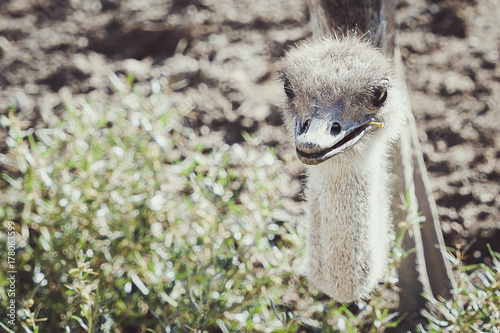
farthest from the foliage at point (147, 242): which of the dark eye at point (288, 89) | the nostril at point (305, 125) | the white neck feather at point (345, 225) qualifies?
the nostril at point (305, 125)

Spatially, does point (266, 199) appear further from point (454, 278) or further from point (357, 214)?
point (454, 278)

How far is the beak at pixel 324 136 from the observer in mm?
1489

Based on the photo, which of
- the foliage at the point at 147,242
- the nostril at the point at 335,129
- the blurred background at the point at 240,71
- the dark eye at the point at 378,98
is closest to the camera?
the nostril at the point at 335,129

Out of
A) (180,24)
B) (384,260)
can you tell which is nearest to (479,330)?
(384,260)

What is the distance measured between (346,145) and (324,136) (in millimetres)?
114

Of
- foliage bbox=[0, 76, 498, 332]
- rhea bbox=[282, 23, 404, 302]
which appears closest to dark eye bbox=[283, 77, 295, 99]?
rhea bbox=[282, 23, 404, 302]

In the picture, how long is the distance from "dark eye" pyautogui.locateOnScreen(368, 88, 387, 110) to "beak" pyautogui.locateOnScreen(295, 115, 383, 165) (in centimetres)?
5

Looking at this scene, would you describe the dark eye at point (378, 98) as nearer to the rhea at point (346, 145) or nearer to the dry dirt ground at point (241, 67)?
the rhea at point (346, 145)

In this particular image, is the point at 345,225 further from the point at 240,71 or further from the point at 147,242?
the point at 240,71

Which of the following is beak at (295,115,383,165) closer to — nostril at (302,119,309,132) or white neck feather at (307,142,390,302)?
nostril at (302,119,309,132)

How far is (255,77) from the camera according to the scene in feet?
11.3

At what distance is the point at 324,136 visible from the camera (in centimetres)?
154

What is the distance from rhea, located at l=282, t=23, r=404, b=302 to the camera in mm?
1640

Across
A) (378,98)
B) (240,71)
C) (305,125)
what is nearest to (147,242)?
(305,125)
